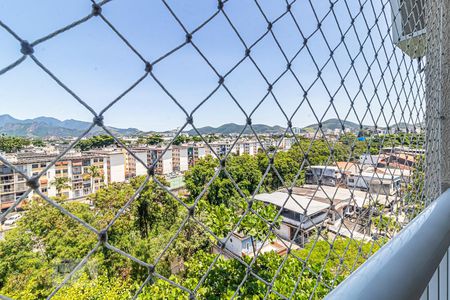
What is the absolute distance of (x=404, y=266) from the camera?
0.31m

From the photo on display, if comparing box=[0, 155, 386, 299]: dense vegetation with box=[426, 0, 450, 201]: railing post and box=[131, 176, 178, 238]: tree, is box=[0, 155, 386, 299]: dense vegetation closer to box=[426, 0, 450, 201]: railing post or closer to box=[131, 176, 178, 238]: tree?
box=[131, 176, 178, 238]: tree

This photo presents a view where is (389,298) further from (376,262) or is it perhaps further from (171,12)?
(171,12)

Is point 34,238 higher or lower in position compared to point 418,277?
lower

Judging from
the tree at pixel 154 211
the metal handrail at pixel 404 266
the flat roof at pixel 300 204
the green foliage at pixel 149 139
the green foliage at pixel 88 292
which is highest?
the green foliage at pixel 149 139

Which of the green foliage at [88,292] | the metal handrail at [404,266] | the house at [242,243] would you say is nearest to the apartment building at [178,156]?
the house at [242,243]

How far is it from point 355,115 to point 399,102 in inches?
10.9

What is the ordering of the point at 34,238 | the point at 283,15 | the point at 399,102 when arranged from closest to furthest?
the point at 283,15 → the point at 399,102 → the point at 34,238

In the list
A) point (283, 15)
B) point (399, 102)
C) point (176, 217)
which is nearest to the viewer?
point (283, 15)

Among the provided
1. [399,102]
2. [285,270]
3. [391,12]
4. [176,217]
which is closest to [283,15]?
[399,102]

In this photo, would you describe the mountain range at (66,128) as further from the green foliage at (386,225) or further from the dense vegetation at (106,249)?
the dense vegetation at (106,249)

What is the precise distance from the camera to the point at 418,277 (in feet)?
1.05

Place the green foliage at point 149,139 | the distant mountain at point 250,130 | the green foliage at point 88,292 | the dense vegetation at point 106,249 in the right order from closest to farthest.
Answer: the distant mountain at point 250,130 → the green foliage at point 149,139 → the green foliage at point 88,292 → the dense vegetation at point 106,249

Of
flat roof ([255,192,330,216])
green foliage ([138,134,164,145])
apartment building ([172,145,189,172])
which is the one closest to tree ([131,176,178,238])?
apartment building ([172,145,189,172])

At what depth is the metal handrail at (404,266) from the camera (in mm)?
261
